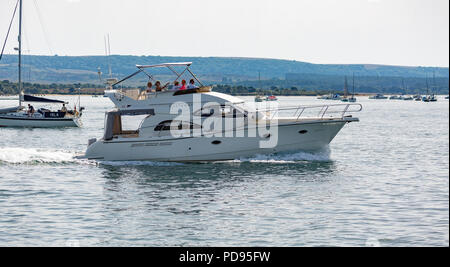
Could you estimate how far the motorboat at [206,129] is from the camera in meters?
28.1

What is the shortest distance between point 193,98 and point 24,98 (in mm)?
38961

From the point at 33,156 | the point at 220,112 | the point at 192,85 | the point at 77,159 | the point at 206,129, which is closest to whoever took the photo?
the point at 206,129

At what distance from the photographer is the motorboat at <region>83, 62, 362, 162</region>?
92.3 ft

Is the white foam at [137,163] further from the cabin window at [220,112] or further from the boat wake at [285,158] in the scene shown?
the boat wake at [285,158]

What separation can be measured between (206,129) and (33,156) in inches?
408

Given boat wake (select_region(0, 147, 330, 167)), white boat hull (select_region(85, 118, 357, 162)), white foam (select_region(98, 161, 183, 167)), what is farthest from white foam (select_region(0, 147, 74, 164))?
white boat hull (select_region(85, 118, 357, 162))

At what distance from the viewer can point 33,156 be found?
32.7 metres

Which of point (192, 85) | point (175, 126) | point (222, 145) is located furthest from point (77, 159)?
point (222, 145)

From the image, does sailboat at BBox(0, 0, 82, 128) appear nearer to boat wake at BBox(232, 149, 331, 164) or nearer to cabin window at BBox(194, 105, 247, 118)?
cabin window at BBox(194, 105, 247, 118)

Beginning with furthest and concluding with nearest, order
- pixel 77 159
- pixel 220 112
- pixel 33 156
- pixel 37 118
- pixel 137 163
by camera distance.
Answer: pixel 37 118 < pixel 33 156 < pixel 77 159 < pixel 137 163 < pixel 220 112

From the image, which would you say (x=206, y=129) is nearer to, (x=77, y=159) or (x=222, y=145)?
(x=222, y=145)
